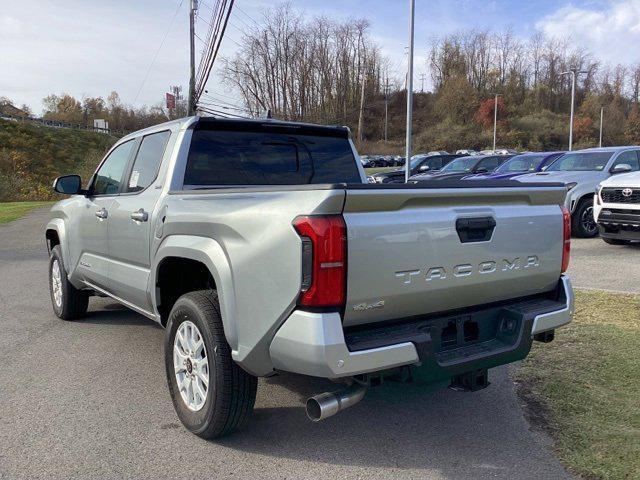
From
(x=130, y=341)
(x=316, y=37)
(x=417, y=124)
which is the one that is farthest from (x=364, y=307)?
(x=417, y=124)

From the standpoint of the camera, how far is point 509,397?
13.6 ft

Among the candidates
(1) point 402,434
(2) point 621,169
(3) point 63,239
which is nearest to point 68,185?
(3) point 63,239

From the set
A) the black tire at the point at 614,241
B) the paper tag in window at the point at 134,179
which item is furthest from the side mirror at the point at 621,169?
the paper tag in window at the point at 134,179

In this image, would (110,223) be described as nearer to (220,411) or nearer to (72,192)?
(72,192)

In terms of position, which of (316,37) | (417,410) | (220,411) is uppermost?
(316,37)

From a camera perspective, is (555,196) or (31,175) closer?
(555,196)

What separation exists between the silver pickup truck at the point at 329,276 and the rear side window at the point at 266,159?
2 cm

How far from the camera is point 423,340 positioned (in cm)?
285

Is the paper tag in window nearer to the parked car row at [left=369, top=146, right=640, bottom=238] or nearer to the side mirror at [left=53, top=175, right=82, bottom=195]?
the side mirror at [left=53, top=175, right=82, bottom=195]

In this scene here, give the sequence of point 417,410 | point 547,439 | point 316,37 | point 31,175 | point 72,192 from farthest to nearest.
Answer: point 316,37, point 31,175, point 72,192, point 417,410, point 547,439

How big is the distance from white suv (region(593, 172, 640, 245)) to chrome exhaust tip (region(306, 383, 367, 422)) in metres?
8.21

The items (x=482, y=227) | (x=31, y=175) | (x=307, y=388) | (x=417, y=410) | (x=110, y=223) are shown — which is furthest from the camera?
(x=31, y=175)

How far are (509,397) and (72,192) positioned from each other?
4.29m

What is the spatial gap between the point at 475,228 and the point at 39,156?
49984 millimetres
